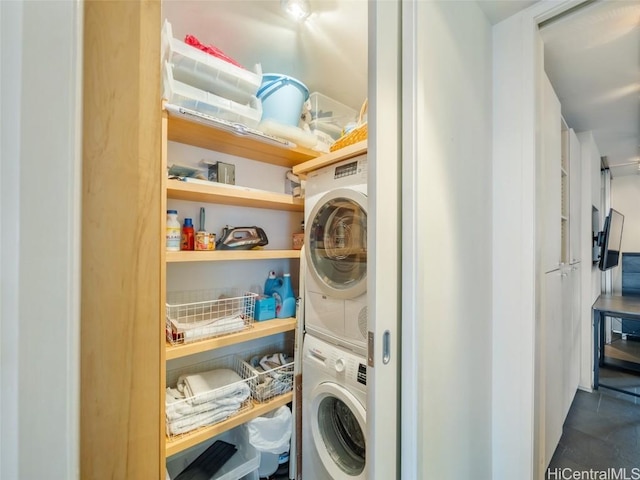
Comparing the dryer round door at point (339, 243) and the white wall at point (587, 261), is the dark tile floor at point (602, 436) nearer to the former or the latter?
the white wall at point (587, 261)

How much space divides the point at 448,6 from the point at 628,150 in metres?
3.36

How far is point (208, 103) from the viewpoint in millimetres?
1297

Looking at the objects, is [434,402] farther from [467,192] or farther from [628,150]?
[628,150]

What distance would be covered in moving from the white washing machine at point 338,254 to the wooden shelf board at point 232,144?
28cm

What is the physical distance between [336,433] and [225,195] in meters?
1.36

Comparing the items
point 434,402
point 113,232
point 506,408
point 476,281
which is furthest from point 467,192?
point 113,232

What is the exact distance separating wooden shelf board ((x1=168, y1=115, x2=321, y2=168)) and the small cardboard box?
0.90 meters

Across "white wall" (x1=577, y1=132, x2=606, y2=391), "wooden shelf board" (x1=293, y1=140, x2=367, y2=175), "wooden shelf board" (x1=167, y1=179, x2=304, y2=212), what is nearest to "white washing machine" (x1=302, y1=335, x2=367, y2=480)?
"wooden shelf board" (x1=167, y1=179, x2=304, y2=212)

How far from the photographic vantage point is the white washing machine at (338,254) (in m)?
1.24

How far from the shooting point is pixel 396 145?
0.82 metres

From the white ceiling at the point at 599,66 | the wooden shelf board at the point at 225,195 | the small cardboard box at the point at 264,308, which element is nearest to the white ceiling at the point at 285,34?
the wooden shelf board at the point at 225,195

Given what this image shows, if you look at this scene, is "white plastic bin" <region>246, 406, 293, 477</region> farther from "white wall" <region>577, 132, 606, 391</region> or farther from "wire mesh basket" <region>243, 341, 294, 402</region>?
"white wall" <region>577, 132, 606, 391</region>

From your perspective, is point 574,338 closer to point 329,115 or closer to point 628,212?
point 329,115

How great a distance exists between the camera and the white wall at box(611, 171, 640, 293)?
12.2 ft
